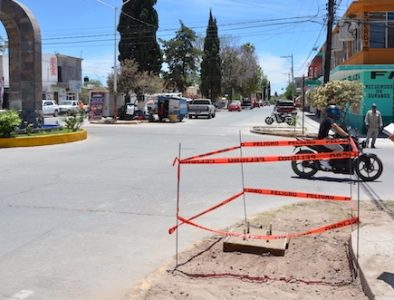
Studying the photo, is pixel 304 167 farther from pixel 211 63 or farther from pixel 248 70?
pixel 248 70

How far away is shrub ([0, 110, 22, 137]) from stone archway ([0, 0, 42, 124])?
12.1 ft

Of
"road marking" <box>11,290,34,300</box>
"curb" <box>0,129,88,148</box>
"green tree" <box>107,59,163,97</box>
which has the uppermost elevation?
"green tree" <box>107,59,163,97</box>

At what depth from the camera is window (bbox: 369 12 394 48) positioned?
29.4 m

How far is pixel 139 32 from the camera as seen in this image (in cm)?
5203

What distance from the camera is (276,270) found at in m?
5.30

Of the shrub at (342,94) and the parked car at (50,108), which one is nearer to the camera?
the shrub at (342,94)

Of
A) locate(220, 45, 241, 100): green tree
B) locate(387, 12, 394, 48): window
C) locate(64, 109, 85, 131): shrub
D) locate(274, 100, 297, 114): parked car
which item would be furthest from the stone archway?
locate(220, 45, 241, 100): green tree

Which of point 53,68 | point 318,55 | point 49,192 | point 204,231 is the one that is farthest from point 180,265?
point 318,55

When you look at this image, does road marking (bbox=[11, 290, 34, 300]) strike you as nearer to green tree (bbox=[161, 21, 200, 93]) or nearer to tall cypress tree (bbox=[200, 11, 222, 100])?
green tree (bbox=[161, 21, 200, 93])

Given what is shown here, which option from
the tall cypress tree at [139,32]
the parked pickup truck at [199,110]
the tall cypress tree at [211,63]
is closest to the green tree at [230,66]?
the tall cypress tree at [211,63]

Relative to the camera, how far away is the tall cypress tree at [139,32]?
5228cm

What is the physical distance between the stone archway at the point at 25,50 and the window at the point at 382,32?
1803 cm

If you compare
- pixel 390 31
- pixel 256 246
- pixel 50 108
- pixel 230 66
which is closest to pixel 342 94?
pixel 390 31

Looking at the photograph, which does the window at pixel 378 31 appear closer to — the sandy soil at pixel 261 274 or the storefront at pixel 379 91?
the storefront at pixel 379 91
